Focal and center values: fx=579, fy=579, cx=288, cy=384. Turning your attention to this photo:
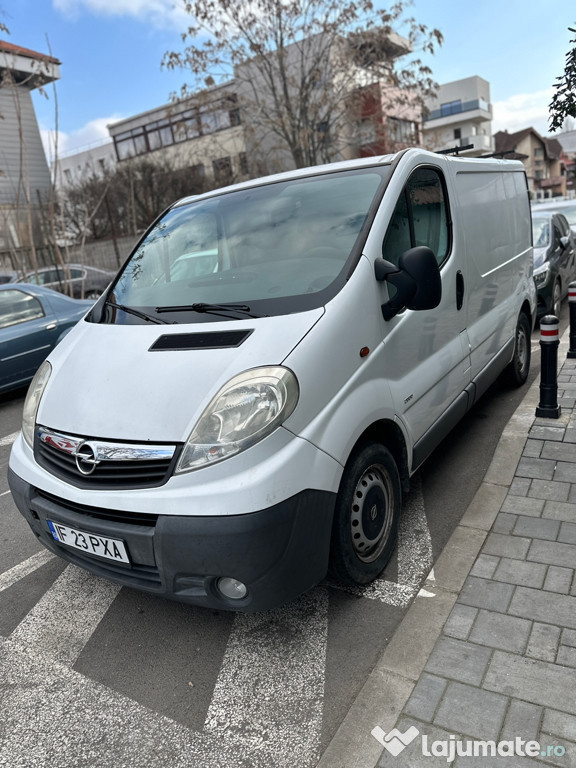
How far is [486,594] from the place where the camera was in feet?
8.51

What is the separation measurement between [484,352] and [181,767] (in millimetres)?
3243

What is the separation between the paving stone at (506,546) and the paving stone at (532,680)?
70 centimetres

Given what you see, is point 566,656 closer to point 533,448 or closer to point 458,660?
point 458,660

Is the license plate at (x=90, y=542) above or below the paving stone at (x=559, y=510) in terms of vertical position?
above

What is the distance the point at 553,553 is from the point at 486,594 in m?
0.49

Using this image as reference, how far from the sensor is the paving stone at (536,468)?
362 cm

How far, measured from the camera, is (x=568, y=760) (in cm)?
179

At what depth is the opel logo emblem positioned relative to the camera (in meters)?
2.35

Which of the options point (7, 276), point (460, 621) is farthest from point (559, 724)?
point (7, 276)

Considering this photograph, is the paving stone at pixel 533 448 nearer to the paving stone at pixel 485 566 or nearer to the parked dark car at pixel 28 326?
the paving stone at pixel 485 566

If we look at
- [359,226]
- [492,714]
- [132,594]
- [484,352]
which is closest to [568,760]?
[492,714]

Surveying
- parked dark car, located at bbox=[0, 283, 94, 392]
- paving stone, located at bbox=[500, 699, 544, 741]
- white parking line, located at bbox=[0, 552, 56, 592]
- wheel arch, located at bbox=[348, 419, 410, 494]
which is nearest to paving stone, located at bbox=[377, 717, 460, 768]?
paving stone, located at bbox=[500, 699, 544, 741]

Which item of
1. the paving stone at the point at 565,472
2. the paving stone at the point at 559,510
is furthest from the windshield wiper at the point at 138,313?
the paving stone at the point at 565,472

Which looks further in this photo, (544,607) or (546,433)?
(546,433)
